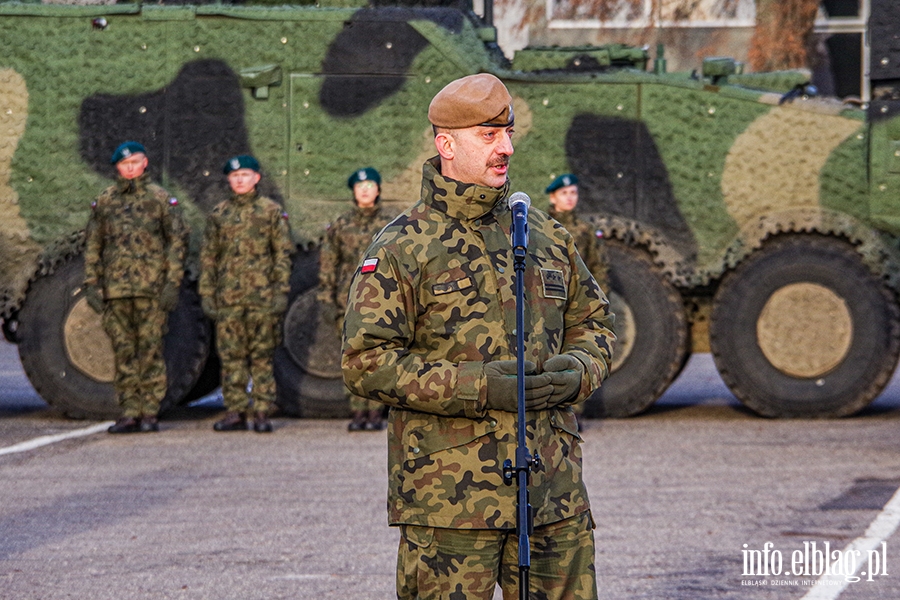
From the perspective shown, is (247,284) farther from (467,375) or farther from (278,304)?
(467,375)

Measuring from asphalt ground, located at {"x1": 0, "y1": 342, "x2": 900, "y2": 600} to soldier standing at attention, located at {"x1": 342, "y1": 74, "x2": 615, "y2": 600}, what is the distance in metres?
2.28

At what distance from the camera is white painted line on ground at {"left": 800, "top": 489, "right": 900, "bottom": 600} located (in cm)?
645

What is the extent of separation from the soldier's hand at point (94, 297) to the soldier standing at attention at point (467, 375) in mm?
7281

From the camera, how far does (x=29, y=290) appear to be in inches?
471

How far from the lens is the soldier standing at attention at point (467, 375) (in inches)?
160

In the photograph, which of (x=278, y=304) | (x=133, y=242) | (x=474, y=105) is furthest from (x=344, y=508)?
(x=474, y=105)

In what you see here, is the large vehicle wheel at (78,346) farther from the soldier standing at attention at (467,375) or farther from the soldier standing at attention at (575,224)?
the soldier standing at attention at (467,375)

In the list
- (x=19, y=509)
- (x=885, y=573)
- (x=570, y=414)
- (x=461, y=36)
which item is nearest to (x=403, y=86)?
(x=461, y=36)

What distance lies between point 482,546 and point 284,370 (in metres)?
8.02

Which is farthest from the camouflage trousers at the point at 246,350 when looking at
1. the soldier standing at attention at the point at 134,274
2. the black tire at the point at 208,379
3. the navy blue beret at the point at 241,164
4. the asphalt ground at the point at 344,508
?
the navy blue beret at the point at 241,164

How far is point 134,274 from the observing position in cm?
1119

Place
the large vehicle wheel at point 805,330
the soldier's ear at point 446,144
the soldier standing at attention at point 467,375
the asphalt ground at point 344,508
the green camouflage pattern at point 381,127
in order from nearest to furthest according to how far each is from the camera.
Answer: the soldier standing at attention at point 467,375 < the soldier's ear at point 446,144 < the asphalt ground at point 344,508 < the large vehicle wheel at point 805,330 < the green camouflage pattern at point 381,127

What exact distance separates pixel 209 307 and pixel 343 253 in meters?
0.98

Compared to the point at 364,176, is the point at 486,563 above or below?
below
